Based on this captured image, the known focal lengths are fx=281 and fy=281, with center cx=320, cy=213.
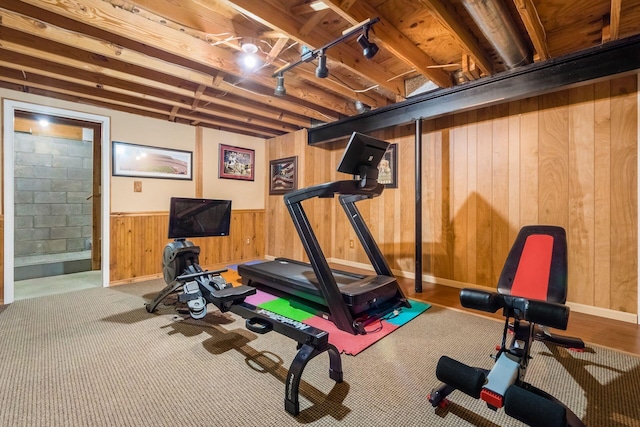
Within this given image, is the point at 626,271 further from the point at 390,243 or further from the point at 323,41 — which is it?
the point at 323,41

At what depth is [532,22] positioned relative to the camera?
200 centimetres

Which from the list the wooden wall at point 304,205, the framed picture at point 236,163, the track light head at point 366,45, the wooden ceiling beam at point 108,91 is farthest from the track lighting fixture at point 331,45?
the framed picture at point 236,163

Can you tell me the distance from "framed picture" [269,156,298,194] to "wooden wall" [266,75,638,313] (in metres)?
1.46

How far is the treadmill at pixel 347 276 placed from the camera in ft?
7.39

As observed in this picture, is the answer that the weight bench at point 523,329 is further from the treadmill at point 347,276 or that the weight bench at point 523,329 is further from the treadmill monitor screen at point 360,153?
the treadmill monitor screen at point 360,153

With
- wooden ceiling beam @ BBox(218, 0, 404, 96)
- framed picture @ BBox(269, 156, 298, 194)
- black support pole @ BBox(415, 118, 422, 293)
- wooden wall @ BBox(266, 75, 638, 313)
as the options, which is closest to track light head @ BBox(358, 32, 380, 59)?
wooden ceiling beam @ BBox(218, 0, 404, 96)

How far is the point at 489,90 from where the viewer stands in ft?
9.49

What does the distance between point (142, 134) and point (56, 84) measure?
102 cm

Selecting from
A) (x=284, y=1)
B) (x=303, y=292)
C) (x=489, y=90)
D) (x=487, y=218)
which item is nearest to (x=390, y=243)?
(x=487, y=218)

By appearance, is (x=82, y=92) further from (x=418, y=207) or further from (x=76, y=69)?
(x=418, y=207)

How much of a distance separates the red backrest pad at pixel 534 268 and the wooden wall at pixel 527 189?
113cm

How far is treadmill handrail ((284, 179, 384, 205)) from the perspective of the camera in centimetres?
223

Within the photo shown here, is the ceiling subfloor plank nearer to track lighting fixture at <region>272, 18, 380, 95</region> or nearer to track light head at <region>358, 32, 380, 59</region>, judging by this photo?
track lighting fixture at <region>272, 18, 380, 95</region>

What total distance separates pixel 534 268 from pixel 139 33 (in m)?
3.42
